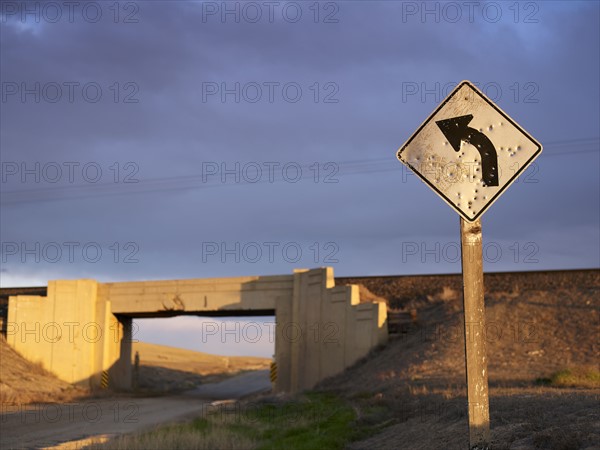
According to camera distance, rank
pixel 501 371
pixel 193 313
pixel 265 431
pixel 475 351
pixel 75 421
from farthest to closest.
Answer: pixel 193 313 → pixel 501 371 → pixel 75 421 → pixel 265 431 → pixel 475 351

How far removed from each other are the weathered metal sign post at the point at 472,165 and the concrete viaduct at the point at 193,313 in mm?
29979

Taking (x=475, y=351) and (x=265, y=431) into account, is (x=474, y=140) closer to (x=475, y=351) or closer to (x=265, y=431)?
(x=475, y=351)

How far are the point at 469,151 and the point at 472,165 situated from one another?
115mm

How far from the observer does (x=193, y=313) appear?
144 ft

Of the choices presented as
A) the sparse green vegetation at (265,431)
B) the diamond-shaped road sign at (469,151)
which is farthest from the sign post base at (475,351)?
the sparse green vegetation at (265,431)

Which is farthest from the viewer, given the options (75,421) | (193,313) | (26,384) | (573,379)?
(193,313)

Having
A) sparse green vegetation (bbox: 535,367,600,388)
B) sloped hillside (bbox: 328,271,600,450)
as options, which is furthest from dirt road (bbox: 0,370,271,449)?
sparse green vegetation (bbox: 535,367,600,388)

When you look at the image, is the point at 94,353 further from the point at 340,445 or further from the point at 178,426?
the point at 340,445

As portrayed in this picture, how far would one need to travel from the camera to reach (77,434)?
803 inches

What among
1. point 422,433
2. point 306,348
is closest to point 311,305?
A: point 306,348

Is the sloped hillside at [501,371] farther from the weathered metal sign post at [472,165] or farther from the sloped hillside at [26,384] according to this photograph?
the sloped hillside at [26,384]

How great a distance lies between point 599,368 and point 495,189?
76.8 ft

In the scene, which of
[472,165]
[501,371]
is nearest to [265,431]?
[501,371]

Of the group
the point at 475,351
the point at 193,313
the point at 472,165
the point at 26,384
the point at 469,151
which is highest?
the point at 469,151
